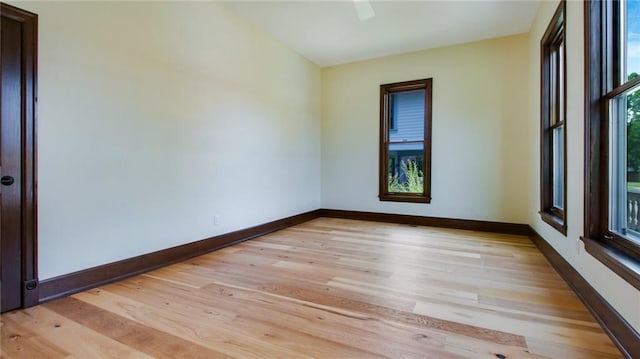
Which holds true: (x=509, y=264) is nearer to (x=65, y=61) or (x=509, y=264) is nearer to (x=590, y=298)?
(x=590, y=298)

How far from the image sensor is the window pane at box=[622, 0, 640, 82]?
1640 millimetres

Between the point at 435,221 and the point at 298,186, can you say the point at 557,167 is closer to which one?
the point at 435,221

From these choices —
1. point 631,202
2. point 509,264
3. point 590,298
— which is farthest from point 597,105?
point 509,264

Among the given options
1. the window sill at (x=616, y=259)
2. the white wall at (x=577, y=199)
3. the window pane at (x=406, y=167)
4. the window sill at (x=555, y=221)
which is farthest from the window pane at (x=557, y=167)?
the window pane at (x=406, y=167)

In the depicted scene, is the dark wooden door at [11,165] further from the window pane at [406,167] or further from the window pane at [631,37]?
the window pane at [406,167]

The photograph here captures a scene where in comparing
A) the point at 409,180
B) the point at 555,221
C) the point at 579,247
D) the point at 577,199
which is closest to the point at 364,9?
the point at 409,180

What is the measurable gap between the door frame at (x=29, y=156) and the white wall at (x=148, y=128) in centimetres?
4

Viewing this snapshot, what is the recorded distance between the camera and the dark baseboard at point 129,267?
2.17 metres

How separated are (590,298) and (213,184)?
334 centimetres

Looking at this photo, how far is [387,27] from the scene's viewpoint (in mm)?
4000

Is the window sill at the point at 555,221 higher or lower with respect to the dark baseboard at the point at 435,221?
higher

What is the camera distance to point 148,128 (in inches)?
108

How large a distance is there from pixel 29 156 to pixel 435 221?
470 cm

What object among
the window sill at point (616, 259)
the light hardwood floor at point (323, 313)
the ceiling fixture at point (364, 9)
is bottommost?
the light hardwood floor at point (323, 313)
